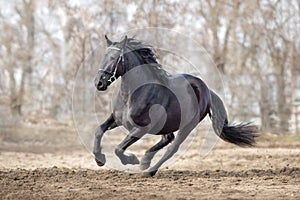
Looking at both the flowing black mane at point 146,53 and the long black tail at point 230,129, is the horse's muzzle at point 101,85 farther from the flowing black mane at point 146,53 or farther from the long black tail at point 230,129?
the long black tail at point 230,129

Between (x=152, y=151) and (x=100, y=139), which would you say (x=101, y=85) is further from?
(x=152, y=151)

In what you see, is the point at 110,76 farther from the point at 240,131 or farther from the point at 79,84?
the point at 79,84

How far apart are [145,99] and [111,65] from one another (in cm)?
74

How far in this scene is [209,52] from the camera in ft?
77.4

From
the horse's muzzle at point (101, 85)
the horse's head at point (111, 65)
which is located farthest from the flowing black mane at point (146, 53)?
the horse's muzzle at point (101, 85)

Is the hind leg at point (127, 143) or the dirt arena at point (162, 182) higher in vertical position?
the hind leg at point (127, 143)

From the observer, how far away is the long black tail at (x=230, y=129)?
8.91 m

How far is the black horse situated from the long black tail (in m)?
0.53

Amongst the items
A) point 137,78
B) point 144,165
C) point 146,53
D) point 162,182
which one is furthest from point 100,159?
point 146,53

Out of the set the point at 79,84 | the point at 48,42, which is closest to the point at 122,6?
the point at 48,42

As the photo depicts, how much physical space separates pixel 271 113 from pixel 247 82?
219cm

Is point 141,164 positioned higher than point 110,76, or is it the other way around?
point 110,76

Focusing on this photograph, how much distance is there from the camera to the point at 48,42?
92.0 ft

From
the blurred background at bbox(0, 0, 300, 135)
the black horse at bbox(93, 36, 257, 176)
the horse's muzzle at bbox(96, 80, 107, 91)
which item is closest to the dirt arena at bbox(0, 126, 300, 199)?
the black horse at bbox(93, 36, 257, 176)
